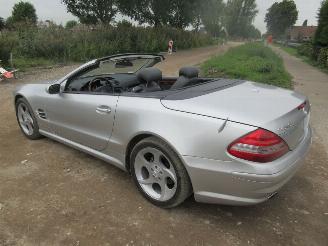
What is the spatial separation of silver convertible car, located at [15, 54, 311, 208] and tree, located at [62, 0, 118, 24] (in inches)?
762

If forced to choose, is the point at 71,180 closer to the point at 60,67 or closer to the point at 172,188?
the point at 172,188

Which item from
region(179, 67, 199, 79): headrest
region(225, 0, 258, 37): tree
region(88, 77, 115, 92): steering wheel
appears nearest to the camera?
region(179, 67, 199, 79): headrest

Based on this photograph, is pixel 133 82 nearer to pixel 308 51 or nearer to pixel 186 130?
pixel 186 130

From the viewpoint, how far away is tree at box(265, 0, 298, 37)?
83.2 m

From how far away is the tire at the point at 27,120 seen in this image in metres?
4.91

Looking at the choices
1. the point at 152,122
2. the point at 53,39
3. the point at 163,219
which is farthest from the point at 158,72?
the point at 53,39

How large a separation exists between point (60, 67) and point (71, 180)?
39.2 ft

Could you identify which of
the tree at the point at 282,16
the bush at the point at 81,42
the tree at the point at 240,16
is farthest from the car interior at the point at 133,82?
the tree at the point at 282,16

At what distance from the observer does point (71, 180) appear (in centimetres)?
389

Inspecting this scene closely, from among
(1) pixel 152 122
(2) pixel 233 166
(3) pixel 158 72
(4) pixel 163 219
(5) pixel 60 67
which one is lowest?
(5) pixel 60 67

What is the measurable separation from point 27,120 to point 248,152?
3.69m

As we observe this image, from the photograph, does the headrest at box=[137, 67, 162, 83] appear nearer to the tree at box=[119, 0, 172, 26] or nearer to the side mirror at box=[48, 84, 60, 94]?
the side mirror at box=[48, 84, 60, 94]

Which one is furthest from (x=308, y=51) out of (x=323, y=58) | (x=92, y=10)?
(x=92, y=10)

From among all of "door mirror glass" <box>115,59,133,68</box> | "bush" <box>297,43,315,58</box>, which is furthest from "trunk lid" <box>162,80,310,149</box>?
"bush" <box>297,43,315,58</box>
